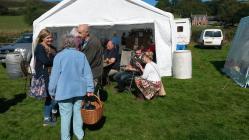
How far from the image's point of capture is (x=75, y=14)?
40.9 feet

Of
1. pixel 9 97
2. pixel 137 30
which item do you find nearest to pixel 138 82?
pixel 9 97

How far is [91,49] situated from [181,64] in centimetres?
572

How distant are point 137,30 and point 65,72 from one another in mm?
13265

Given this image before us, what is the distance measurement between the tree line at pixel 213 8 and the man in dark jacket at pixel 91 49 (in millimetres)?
59905

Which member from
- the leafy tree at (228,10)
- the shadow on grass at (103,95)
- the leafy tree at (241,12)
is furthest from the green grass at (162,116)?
the leafy tree at (228,10)

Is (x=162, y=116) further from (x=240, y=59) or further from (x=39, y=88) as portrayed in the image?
(x=240, y=59)

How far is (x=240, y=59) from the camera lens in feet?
39.2

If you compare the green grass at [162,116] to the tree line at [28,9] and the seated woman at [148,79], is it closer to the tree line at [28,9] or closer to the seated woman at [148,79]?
the seated woman at [148,79]

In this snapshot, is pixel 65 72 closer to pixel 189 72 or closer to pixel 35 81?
pixel 35 81

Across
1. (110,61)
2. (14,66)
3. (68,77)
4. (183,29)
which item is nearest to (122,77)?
(110,61)

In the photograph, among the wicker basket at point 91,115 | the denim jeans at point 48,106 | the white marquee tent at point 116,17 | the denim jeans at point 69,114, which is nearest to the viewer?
the denim jeans at point 69,114

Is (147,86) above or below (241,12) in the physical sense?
below

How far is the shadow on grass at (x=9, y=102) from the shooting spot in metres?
8.81

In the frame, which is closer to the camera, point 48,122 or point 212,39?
point 48,122
